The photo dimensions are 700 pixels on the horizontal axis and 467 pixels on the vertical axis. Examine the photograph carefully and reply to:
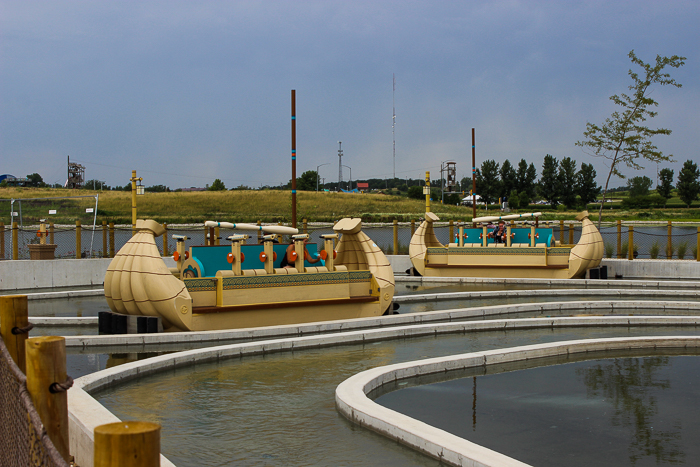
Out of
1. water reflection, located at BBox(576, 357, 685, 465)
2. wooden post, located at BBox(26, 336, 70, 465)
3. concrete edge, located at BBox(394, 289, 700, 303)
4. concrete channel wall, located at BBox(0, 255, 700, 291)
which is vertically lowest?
water reflection, located at BBox(576, 357, 685, 465)

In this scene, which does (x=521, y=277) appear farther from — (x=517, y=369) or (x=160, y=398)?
(x=160, y=398)

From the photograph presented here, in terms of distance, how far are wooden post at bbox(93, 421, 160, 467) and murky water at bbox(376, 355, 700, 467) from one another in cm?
448

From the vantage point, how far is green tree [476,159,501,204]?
98938 millimetres

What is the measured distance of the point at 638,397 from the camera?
7.59 metres

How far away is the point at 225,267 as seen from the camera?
43.6ft

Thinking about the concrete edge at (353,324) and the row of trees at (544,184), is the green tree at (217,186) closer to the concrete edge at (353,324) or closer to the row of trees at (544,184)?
the row of trees at (544,184)

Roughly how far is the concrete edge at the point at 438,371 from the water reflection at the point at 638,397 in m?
0.70

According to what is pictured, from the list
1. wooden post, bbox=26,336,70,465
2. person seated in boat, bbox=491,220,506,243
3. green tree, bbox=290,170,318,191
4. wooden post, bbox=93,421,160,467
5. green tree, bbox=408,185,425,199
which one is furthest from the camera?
green tree, bbox=290,170,318,191

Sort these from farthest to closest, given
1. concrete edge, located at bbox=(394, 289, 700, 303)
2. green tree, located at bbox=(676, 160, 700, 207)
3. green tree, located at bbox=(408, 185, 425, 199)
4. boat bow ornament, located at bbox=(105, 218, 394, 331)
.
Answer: green tree, located at bbox=(408, 185, 425, 199)
green tree, located at bbox=(676, 160, 700, 207)
concrete edge, located at bbox=(394, 289, 700, 303)
boat bow ornament, located at bbox=(105, 218, 394, 331)

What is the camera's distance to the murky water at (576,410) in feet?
19.1

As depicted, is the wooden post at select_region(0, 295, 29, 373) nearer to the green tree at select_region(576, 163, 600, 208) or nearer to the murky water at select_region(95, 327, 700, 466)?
the murky water at select_region(95, 327, 700, 466)

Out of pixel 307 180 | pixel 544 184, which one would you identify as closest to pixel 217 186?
pixel 307 180

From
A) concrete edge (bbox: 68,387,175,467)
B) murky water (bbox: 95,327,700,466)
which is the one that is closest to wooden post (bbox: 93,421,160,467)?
concrete edge (bbox: 68,387,175,467)

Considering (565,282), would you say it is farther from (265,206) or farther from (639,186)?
(639,186)
